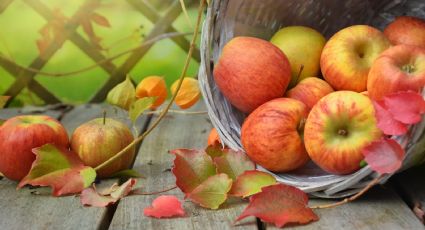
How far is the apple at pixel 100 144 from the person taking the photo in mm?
1071

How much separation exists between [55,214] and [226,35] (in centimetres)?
41

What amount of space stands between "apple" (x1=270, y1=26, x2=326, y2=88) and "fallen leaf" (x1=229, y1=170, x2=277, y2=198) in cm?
22

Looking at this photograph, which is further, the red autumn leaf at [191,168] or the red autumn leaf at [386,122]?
the red autumn leaf at [191,168]

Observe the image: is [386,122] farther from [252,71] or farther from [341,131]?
[252,71]

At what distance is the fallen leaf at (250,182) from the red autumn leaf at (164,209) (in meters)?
0.08

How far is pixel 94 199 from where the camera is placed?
0.96m

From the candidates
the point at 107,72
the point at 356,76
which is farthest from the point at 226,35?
the point at 107,72

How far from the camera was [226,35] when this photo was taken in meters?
1.14

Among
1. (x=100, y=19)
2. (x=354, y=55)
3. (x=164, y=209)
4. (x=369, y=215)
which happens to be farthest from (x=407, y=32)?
(x=100, y=19)

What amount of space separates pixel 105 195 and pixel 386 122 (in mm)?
413

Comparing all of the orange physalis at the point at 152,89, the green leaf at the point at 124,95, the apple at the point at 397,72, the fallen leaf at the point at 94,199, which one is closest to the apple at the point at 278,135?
the apple at the point at 397,72

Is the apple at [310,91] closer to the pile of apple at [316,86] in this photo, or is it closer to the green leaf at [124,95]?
the pile of apple at [316,86]

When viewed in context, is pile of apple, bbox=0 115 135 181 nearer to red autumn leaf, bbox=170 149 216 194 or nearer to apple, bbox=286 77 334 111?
red autumn leaf, bbox=170 149 216 194

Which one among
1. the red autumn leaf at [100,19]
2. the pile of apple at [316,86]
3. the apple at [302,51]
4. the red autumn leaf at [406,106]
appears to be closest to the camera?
the red autumn leaf at [406,106]
